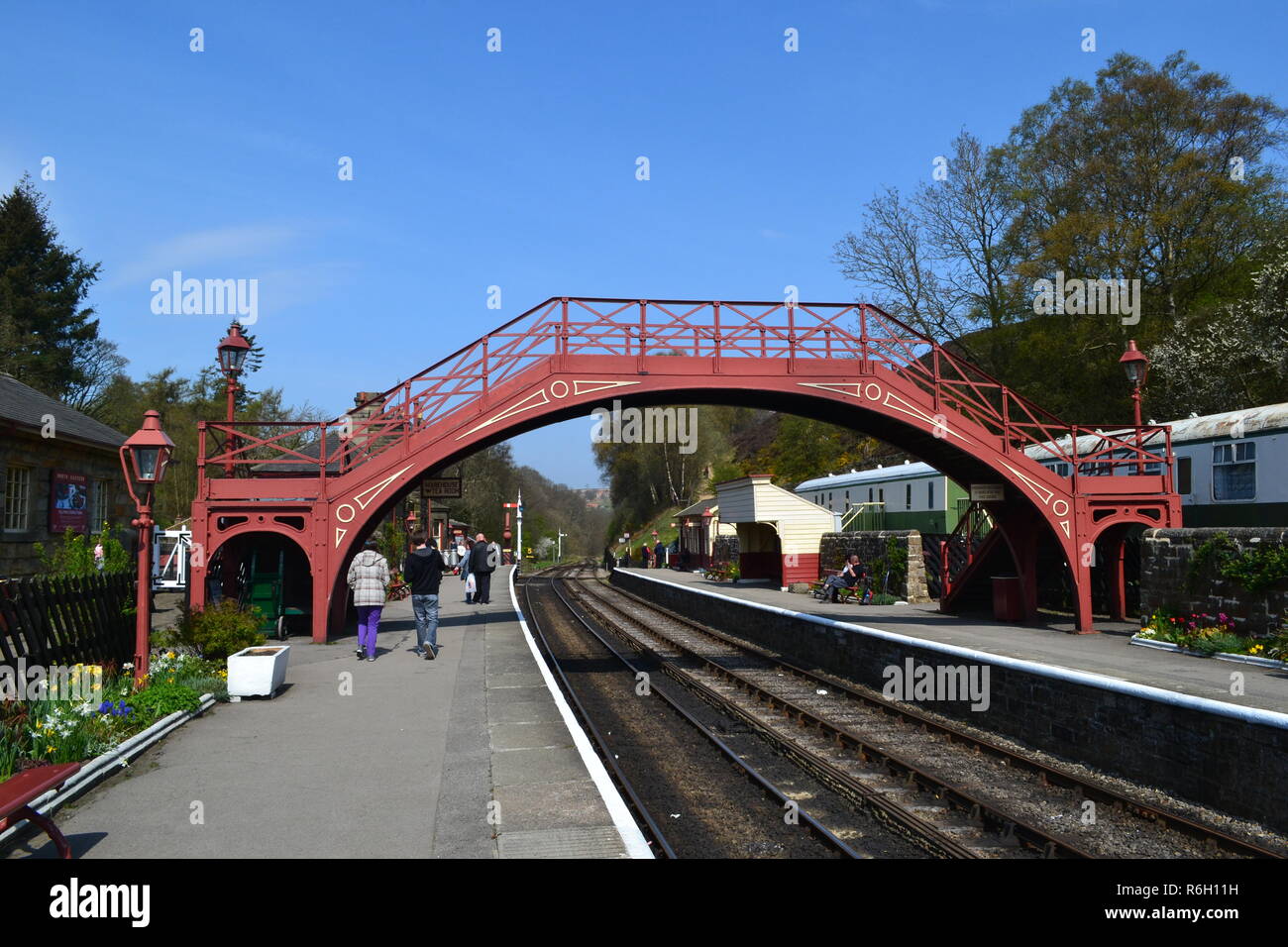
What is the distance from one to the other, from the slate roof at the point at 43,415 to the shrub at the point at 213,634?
24.4 feet

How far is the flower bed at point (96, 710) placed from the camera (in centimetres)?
713

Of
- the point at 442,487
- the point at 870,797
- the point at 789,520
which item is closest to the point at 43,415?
the point at 442,487

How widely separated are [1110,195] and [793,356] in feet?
66.6

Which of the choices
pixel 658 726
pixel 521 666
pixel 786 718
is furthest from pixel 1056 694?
pixel 521 666

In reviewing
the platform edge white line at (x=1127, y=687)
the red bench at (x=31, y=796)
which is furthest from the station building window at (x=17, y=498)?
the platform edge white line at (x=1127, y=687)

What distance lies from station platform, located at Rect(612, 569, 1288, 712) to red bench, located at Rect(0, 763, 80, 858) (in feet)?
34.0

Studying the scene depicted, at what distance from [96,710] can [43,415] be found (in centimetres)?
1413

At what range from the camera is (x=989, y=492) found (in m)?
18.6

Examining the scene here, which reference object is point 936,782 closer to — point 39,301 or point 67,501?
point 67,501

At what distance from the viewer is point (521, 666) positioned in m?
13.8

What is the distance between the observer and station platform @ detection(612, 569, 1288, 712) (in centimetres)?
1107

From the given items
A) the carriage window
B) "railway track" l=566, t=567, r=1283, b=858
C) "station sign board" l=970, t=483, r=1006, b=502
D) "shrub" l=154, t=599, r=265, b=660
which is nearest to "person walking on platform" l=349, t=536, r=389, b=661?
"shrub" l=154, t=599, r=265, b=660

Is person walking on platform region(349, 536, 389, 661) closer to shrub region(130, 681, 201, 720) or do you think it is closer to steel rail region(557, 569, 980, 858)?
shrub region(130, 681, 201, 720)
